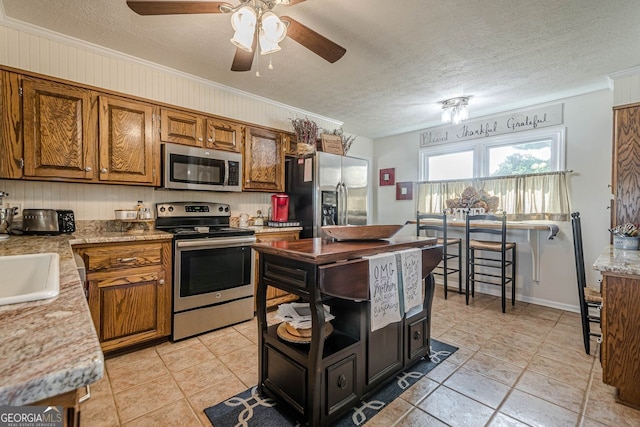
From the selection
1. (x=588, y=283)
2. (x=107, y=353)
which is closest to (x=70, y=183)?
(x=107, y=353)

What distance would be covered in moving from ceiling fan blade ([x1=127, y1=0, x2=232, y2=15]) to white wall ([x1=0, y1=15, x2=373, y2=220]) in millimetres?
1264

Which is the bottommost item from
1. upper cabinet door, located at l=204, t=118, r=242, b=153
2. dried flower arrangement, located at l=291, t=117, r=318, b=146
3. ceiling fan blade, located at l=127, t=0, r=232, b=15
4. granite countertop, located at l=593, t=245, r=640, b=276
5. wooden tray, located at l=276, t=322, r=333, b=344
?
wooden tray, located at l=276, t=322, r=333, b=344

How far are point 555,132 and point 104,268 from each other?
469 centimetres

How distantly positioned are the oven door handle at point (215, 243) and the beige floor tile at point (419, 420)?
1947 millimetres

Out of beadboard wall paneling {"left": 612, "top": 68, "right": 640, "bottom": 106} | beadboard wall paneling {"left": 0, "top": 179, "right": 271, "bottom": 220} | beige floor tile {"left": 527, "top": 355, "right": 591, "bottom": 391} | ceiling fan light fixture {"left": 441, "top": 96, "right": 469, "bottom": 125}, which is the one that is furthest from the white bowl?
beadboard wall paneling {"left": 612, "top": 68, "right": 640, "bottom": 106}

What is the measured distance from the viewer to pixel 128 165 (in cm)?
257

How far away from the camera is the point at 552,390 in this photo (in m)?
1.87

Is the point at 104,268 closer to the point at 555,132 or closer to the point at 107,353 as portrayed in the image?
the point at 107,353

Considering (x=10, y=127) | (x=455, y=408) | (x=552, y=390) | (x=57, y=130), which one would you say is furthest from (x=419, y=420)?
(x=10, y=127)

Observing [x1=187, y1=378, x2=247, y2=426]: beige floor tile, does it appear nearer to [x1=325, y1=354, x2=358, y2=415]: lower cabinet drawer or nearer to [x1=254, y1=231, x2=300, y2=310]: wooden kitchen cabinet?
[x1=325, y1=354, x2=358, y2=415]: lower cabinet drawer

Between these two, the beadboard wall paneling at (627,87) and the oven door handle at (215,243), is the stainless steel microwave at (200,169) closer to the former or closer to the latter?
the oven door handle at (215,243)

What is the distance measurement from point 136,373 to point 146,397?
1.13 ft

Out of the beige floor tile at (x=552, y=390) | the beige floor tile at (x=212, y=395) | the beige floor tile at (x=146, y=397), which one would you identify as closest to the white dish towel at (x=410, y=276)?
the beige floor tile at (x=552, y=390)

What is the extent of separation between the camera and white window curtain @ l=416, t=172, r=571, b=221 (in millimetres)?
3314
